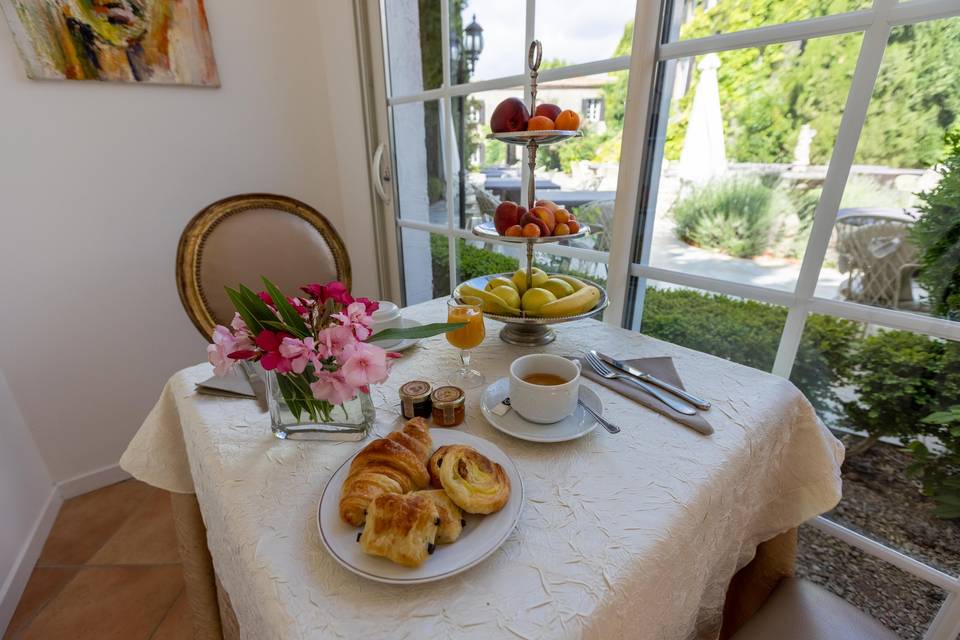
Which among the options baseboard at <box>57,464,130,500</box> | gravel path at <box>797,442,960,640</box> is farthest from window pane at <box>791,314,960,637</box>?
baseboard at <box>57,464,130,500</box>

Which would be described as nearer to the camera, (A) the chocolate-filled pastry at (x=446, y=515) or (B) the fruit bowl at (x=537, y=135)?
(A) the chocolate-filled pastry at (x=446, y=515)

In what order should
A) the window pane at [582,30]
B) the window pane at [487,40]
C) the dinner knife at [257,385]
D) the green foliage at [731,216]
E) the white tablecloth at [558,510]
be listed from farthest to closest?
1. the window pane at [487,40]
2. the window pane at [582,30]
3. the green foliage at [731,216]
4. the dinner knife at [257,385]
5. the white tablecloth at [558,510]

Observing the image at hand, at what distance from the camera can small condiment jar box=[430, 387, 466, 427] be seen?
620 mm

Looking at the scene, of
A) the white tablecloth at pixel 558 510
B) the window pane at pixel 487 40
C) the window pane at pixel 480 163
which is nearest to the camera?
the white tablecloth at pixel 558 510

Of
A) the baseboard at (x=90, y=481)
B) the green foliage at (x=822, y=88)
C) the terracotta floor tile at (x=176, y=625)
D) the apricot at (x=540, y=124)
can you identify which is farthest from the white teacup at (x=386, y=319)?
the baseboard at (x=90, y=481)

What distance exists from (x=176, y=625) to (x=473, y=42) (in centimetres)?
185

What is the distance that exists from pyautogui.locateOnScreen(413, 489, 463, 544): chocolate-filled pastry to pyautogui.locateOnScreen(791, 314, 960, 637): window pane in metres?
0.83

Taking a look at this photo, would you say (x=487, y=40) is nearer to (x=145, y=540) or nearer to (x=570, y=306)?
(x=570, y=306)

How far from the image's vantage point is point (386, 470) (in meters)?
0.47

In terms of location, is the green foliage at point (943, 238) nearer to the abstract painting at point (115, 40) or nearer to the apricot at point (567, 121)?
the apricot at point (567, 121)

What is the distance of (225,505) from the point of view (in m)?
0.50

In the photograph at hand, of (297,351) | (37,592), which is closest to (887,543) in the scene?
(297,351)

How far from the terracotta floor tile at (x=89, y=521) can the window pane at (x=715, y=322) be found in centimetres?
179

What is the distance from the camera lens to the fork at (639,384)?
65 centimetres
